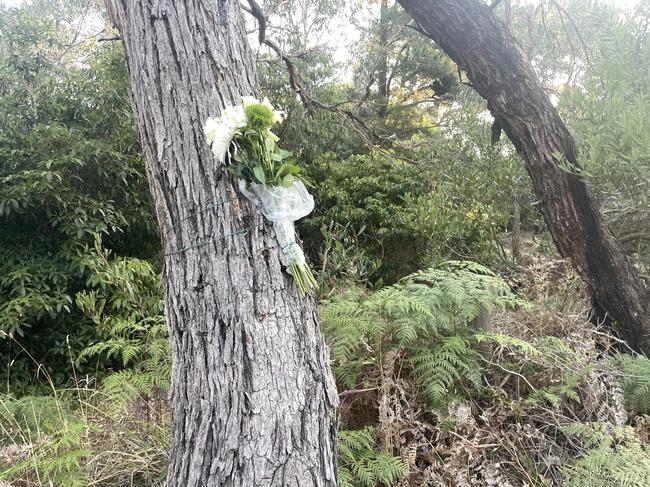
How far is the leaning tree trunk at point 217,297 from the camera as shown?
1.60 meters

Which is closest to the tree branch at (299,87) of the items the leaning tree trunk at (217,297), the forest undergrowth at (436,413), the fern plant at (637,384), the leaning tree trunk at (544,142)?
the leaning tree trunk at (544,142)

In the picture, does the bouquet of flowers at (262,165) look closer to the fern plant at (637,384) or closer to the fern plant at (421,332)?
the fern plant at (421,332)

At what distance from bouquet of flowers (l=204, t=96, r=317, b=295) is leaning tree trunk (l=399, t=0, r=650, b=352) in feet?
6.91

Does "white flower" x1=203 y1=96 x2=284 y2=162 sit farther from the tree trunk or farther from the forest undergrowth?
the tree trunk

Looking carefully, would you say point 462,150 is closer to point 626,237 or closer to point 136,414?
point 626,237

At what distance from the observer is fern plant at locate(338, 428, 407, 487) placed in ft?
6.61

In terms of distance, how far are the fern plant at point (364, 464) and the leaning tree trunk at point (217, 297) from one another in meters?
0.38

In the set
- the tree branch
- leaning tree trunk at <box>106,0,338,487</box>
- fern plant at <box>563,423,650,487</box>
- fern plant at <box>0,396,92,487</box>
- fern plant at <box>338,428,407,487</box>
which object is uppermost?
the tree branch

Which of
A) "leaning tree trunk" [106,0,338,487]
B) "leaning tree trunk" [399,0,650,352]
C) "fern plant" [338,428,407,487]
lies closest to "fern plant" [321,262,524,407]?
"fern plant" [338,428,407,487]

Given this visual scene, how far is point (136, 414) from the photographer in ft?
8.77

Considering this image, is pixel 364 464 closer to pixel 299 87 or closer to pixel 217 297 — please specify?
pixel 217 297

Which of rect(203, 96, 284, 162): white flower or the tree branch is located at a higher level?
the tree branch

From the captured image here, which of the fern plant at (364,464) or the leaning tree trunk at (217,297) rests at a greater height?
the leaning tree trunk at (217,297)

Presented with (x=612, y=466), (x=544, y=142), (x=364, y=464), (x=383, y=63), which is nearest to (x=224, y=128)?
(x=364, y=464)
